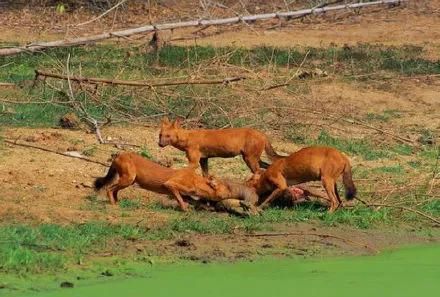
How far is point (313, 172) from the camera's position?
398 inches

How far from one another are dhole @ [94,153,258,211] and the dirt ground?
0.25 metres

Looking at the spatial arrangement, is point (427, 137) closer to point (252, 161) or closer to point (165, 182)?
point (252, 161)

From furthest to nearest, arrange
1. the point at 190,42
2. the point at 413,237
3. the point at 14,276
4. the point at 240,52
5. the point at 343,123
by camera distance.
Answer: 1. the point at 190,42
2. the point at 240,52
3. the point at 343,123
4. the point at 413,237
5. the point at 14,276

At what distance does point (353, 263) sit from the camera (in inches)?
347

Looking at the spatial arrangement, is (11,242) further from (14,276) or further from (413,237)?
(413,237)

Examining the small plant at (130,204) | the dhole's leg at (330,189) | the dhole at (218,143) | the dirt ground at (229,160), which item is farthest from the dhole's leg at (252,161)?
the small plant at (130,204)

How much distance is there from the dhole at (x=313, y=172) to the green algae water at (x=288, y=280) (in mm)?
1178

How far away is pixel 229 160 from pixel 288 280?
13.2ft

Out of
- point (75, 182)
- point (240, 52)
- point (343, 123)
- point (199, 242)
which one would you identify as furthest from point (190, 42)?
point (199, 242)

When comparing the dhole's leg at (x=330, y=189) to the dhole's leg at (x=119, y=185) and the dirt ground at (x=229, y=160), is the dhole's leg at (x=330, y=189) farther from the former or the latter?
the dhole's leg at (x=119, y=185)

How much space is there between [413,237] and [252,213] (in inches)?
53.7

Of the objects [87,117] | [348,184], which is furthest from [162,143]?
[348,184]

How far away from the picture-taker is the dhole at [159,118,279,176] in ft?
36.3

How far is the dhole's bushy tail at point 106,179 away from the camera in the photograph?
1011cm
